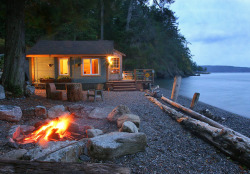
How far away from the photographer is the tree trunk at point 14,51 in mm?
8055

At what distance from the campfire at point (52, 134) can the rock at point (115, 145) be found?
3.17 feet

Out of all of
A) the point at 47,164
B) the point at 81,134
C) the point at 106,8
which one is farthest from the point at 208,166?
the point at 106,8

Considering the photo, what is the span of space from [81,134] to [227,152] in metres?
3.42

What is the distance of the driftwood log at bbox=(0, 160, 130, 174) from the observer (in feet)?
7.64

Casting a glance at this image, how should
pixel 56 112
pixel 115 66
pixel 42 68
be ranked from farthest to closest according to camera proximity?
pixel 115 66 < pixel 42 68 < pixel 56 112

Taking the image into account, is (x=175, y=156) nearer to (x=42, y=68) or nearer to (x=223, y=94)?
(x=42, y=68)

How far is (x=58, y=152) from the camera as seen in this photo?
3.28 meters

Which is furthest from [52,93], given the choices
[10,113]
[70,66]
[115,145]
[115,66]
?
[115,66]

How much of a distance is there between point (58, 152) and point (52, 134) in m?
1.33

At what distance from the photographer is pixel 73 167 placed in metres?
2.39

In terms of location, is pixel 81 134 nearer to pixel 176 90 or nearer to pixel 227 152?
pixel 227 152

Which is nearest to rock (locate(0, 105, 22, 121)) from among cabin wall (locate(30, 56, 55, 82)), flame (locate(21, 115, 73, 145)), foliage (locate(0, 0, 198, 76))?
flame (locate(21, 115, 73, 145))

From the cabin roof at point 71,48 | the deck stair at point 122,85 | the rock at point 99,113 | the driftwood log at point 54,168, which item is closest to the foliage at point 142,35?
the cabin roof at point 71,48

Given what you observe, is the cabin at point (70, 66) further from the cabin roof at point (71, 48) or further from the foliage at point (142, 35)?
the foliage at point (142, 35)
